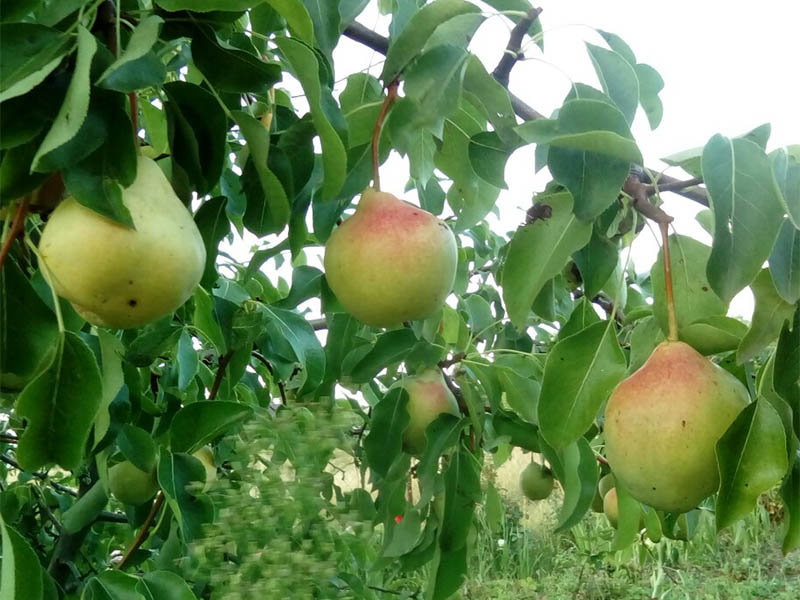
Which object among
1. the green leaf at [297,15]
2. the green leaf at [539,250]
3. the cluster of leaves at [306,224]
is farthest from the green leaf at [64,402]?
the green leaf at [539,250]

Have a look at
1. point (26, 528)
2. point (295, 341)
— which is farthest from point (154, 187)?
point (26, 528)

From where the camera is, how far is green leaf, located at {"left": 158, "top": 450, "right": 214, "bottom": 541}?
0.86 metres

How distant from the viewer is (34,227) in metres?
0.70

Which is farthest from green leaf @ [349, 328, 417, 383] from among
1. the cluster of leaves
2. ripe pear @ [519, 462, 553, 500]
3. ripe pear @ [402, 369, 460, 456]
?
ripe pear @ [519, 462, 553, 500]

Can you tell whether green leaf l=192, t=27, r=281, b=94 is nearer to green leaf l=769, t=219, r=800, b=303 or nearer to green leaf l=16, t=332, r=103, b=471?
green leaf l=16, t=332, r=103, b=471

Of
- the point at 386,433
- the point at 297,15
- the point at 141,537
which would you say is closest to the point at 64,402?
the point at 297,15

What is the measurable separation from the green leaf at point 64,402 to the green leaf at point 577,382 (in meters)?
0.36

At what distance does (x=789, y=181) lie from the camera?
0.62 metres

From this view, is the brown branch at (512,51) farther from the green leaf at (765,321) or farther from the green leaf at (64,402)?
the green leaf at (64,402)

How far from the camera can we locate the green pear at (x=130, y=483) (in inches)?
45.4

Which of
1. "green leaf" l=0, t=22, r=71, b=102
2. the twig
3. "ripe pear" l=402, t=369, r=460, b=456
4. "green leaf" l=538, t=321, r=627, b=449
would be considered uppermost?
"green leaf" l=0, t=22, r=71, b=102

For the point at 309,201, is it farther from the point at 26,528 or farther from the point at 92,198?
the point at 26,528

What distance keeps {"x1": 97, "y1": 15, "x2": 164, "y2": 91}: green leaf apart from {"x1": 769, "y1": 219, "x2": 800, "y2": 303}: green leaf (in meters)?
0.46

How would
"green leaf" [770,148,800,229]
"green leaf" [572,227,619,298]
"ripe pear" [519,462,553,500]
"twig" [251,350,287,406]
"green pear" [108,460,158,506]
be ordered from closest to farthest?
1. "green leaf" [770,148,800,229]
2. "green leaf" [572,227,619,298]
3. "green pear" [108,460,158,506]
4. "twig" [251,350,287,406]
5. "ripe pear" [519,462,553,500]
